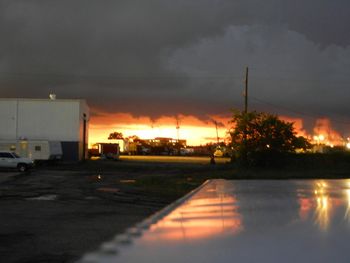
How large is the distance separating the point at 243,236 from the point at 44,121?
194ft

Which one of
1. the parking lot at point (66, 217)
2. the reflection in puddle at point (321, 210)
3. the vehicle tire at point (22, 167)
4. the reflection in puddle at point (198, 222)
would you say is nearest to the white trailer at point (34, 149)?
the vehicle tire at point (22, 167)

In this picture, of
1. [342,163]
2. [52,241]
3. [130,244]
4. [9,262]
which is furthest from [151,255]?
[342,163]

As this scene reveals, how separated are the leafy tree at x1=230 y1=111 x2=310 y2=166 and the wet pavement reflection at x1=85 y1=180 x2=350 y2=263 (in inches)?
1555

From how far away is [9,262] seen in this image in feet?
Answer: 29.0

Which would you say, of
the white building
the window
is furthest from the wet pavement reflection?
the white building

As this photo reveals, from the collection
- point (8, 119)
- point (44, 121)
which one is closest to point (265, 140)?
point (44, 121)

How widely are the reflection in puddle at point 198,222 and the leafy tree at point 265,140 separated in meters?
39.2

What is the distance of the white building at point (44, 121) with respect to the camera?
61.9m

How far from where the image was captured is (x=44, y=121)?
62062 mm

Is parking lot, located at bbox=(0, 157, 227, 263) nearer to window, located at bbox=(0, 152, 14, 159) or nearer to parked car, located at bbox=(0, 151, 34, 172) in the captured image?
parked car, located at bbox=(0, 151, 34, 172)

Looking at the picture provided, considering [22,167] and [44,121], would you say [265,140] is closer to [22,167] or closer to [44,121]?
[22,167]

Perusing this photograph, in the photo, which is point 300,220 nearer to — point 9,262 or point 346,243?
point 346,243

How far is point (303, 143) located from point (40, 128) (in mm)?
30290

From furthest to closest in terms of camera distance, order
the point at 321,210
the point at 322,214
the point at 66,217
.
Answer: the point at 66,217 < the point at 321,210 < the point at 322,214
